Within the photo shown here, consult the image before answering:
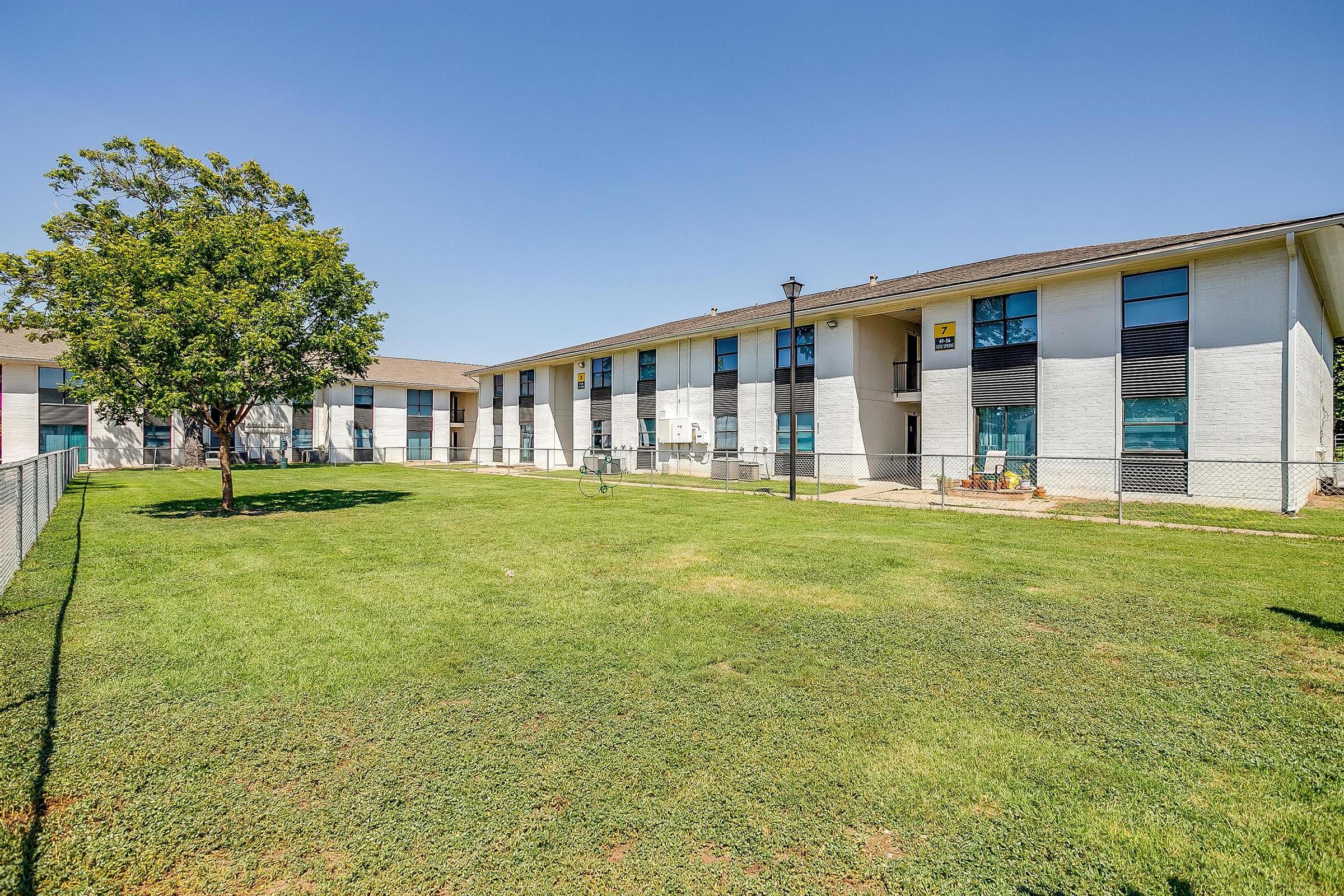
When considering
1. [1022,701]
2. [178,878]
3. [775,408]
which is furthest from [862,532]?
[775,408]

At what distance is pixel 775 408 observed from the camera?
1033 inches

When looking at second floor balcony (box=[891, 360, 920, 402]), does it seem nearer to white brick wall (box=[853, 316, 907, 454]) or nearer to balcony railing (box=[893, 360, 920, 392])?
balcony railing (box=[893, 360, 920, 392])

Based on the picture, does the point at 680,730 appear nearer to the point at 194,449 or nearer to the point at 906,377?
the point at 906,377

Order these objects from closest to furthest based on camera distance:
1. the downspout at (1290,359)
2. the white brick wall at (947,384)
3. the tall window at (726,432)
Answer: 1. the downspout at (1290,359)
2. the white brick wall at (947,384)
3. the tall window at (726,432)

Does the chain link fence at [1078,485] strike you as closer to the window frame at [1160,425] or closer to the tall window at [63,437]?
the window frame at [1160,425]

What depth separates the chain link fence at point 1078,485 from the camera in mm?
13773

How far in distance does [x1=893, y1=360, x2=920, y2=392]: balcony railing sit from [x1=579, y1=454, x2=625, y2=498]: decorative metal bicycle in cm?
1226

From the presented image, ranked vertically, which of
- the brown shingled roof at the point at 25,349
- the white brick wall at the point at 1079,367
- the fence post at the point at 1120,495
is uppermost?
the brown shingled roof at the point at 25,349

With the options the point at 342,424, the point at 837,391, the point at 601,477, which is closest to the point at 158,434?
the point at 342,424

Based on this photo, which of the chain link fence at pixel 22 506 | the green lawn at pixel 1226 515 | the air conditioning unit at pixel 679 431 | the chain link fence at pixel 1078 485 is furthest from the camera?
the air conditioning unit at pixel 679 431

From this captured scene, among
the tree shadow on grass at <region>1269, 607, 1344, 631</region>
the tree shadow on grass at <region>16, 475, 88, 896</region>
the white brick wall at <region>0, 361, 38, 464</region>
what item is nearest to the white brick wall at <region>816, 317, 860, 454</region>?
the tree shadow on grass at <region>1269, 607, 1344, 631</region>

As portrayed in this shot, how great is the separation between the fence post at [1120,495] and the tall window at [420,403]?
44.6m

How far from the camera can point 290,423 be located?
141 ft

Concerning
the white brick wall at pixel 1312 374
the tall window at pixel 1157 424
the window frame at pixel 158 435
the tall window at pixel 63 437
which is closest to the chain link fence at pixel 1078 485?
the tall window at pixel 1157 424
